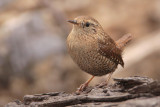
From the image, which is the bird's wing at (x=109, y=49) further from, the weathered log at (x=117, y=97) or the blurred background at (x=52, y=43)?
the blurred background at (x=52, y=43)

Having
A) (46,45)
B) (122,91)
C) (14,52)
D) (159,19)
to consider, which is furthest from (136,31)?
(122,91)

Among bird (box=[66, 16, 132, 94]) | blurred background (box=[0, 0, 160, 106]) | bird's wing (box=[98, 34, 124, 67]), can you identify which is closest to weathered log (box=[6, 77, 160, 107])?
bird (box=[66, 16, 132, 94])

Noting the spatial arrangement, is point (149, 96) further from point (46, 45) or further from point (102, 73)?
point (46, 45)

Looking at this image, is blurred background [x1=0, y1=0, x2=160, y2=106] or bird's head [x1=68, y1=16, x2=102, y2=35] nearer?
bird's head [x1=68, y1=16, x2=102, y2=35]

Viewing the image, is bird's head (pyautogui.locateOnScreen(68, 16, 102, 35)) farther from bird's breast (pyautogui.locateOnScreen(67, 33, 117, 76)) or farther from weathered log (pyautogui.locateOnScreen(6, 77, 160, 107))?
weathered log (pyautogui.locateOnScreen(6, 77, 160, 107))

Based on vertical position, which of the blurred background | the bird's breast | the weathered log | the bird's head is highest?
the blurred background

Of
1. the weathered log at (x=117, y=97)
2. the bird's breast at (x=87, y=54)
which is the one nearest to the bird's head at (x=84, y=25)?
the bird's breast at (x=87, y=54)

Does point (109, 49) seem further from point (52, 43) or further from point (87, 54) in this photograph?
point (52, 43)
